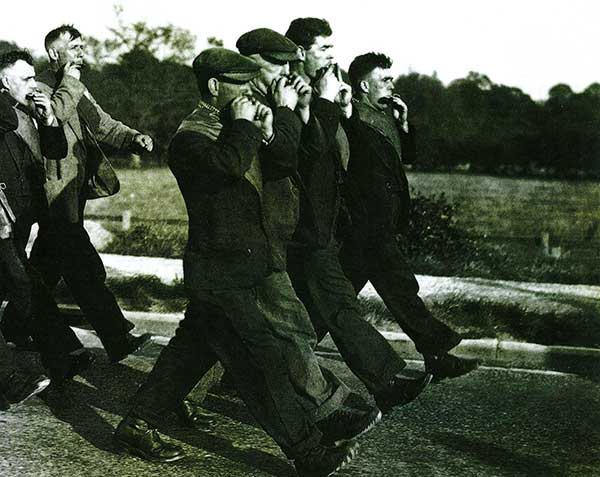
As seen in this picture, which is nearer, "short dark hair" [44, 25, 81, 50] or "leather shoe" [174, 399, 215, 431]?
"leather shoe" [174, 399, 215, 431]

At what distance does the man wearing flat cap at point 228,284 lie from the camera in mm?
4840

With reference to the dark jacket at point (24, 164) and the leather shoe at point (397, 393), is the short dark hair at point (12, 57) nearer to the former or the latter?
the dark jacket at point (24, 164)

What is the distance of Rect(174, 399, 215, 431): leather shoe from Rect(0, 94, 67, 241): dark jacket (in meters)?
1.47

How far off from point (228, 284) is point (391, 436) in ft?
4.09

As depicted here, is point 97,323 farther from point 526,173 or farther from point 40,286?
point 526,173

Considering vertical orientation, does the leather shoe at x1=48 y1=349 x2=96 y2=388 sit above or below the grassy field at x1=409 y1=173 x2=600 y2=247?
below

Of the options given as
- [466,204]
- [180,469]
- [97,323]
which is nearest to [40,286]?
[97,323]

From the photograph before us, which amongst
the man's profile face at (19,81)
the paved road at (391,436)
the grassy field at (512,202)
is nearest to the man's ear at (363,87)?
the grassy field at (512,202)

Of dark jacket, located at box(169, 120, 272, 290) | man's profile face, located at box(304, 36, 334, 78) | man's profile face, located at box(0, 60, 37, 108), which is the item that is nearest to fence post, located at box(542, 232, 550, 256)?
man's profile face, located at box(304, 36, 334, 78)

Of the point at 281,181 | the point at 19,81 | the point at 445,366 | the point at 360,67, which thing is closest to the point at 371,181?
the point at 360,67

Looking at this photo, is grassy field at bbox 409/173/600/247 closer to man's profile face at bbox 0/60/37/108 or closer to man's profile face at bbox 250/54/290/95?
man's profile face at bbox 250/54/290/95

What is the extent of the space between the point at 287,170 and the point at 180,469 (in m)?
1.42

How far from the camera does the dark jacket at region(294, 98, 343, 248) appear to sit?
595 cm

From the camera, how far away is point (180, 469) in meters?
5.02
